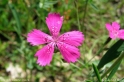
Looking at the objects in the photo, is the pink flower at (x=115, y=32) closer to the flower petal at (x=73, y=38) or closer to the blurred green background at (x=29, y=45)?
the flower petal at (x=73, y=38)

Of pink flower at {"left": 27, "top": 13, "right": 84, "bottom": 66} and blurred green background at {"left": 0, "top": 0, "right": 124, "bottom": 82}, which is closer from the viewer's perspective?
pink flower at {"left": 27, "top": 13, "right": 84, "bottom": 66}

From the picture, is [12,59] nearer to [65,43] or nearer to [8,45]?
[8,45]

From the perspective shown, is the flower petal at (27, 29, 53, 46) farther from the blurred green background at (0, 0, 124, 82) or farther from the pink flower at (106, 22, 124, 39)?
the blurred green background at (0, 0, 124, 82)

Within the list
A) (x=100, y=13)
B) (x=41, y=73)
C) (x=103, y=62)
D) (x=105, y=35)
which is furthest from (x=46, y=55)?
(x=100, y=13)

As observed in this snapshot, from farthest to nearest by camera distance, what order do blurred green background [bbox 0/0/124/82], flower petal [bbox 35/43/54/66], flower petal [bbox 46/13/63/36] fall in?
blurred green background [bbox 0/0/124/82] → flower petal [bbox 46/13/63/36] → flower petal [bbox 35/43/54/66]

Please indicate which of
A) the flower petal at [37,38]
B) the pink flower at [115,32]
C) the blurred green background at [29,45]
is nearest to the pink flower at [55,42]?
A: the flower petal at [37,38]

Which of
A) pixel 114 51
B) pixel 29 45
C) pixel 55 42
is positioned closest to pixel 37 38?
pixel 55 42

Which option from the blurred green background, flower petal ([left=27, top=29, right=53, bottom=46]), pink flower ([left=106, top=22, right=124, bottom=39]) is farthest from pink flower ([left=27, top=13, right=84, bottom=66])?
the blurred green background

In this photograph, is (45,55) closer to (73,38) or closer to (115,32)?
(73,38)

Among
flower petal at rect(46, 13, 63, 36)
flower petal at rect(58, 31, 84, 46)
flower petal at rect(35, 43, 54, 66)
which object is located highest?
flower petal at rect(46, 13, 63, 36)

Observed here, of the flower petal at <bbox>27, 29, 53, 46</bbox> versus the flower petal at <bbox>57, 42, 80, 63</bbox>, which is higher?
the flower petal at <bbox>27, 29, 53, 46</bbox>
